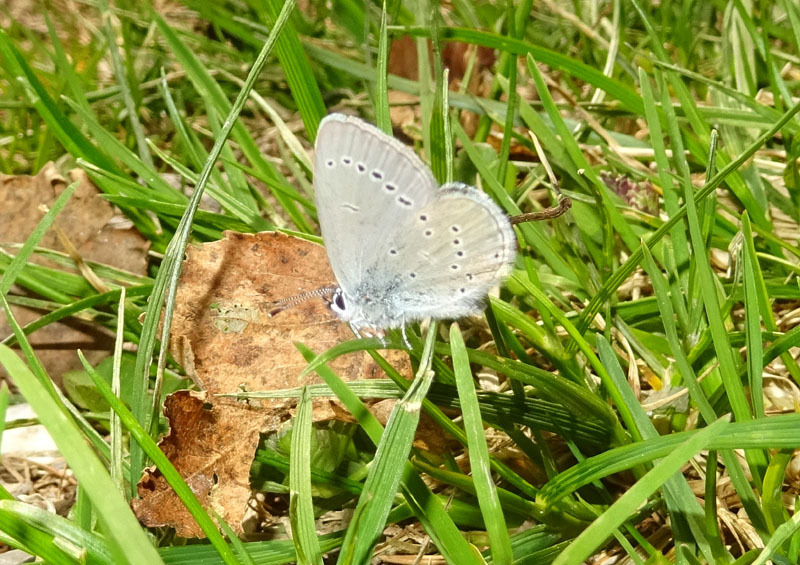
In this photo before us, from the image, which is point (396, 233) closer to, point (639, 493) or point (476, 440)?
point (476, 440)

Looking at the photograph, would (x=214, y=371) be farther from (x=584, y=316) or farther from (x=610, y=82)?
(x=610, y=82)

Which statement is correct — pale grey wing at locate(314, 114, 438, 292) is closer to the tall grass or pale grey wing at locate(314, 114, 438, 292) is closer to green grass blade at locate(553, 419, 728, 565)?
the tall grass

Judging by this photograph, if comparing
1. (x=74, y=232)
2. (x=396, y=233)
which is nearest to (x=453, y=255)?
(x=396, y=233)

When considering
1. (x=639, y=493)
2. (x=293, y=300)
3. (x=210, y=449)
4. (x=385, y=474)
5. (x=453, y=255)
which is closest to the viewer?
(x=639, y=493)

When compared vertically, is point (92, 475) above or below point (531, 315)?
above

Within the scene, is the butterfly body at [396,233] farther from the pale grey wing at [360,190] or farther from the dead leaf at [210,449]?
the dead leaf at [210,449]

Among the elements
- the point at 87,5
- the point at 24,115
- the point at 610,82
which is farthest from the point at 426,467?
the point at 87,5

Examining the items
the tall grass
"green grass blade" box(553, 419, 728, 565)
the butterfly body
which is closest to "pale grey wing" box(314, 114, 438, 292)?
the butterfly body
